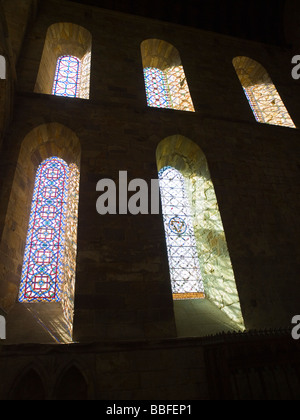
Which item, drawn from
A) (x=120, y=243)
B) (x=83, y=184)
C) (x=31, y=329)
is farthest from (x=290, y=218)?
(x=31, y=329)

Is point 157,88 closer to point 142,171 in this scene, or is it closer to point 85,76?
point 85,76

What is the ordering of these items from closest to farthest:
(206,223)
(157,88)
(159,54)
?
(206,223) < (157,88) < (159,54)

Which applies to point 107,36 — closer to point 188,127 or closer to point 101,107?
point 101,107

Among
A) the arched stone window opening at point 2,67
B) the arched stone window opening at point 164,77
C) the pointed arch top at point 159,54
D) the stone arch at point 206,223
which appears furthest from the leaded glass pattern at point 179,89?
the arched stone window opening at point 2,67

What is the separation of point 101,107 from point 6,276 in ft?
12.9

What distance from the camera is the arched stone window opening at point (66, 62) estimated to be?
22.1 ft

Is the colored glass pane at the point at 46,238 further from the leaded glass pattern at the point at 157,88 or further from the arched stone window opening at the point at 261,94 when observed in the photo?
the arched stone window opening at the point at 261,94

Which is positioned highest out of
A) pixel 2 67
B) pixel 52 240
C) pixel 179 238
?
pixel 2 67

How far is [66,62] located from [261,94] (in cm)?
611

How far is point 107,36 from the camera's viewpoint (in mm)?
7719

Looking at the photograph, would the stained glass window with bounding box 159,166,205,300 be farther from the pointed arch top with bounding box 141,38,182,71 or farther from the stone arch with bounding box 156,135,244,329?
the pointed arch top with bounding box 141,38,182,71

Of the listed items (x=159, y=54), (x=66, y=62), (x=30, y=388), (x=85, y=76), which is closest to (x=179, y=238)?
(x=30, y=388)

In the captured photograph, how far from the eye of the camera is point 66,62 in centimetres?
764
